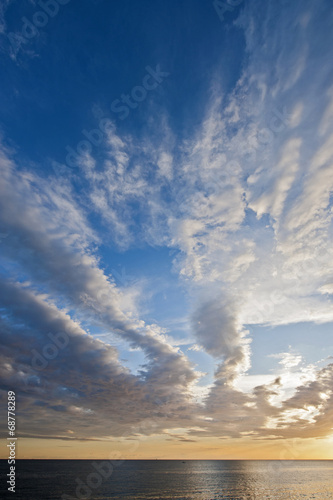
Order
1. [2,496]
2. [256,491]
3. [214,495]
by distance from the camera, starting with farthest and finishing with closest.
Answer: [256,491]
[214,495]
[2,496]

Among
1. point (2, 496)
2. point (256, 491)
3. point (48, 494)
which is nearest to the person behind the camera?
point (2, 496)

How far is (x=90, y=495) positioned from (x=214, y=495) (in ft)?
154

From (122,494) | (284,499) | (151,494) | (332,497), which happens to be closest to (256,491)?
Answer: (284,499)

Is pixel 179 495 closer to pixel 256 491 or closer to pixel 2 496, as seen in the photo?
pixel 256 491

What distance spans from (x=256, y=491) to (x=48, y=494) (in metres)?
84.2

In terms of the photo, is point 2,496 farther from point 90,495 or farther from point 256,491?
point 256,491

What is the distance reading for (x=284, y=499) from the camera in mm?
91000

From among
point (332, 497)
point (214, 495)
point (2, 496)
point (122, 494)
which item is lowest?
point (332, 497)

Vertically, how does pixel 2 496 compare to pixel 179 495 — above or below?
above

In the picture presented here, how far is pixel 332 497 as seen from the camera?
98000 millimetres

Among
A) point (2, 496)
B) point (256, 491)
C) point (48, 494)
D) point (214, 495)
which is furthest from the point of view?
point (256, 491)

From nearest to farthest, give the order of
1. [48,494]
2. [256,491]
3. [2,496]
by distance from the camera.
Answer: [2,496] → [48,494] → [256,491]

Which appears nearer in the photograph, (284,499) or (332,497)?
(284,499)

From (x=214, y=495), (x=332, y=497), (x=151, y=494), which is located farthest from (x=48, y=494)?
(x=332, y=497)
